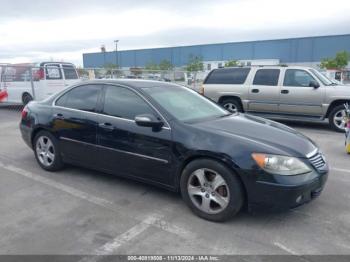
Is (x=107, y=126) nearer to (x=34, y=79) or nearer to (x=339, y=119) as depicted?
(x=339, y=119)

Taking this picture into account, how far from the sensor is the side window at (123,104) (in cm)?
416

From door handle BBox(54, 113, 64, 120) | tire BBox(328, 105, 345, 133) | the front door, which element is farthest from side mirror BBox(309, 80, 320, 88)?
door handle BBox(54, 113, 64, 120)

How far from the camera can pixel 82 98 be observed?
486cm

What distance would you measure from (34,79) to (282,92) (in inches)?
357

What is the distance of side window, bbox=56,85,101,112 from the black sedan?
0.02 m

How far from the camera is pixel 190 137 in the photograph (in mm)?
3654

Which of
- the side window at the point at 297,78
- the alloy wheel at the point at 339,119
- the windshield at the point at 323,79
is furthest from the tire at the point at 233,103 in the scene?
the alloy wheel at the point at 339,119

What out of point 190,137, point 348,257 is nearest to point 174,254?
point 190,137

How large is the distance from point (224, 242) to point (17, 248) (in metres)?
1.92

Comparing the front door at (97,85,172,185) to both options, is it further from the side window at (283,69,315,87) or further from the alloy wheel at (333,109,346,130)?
the alloy wheel at (333,109,346,130)

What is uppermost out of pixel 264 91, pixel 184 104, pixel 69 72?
pixel 69 72

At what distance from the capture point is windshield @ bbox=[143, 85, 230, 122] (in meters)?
4.09

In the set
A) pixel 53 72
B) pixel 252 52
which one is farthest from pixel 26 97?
pixel 252 52

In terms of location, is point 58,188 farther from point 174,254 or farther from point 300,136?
point 300,136
